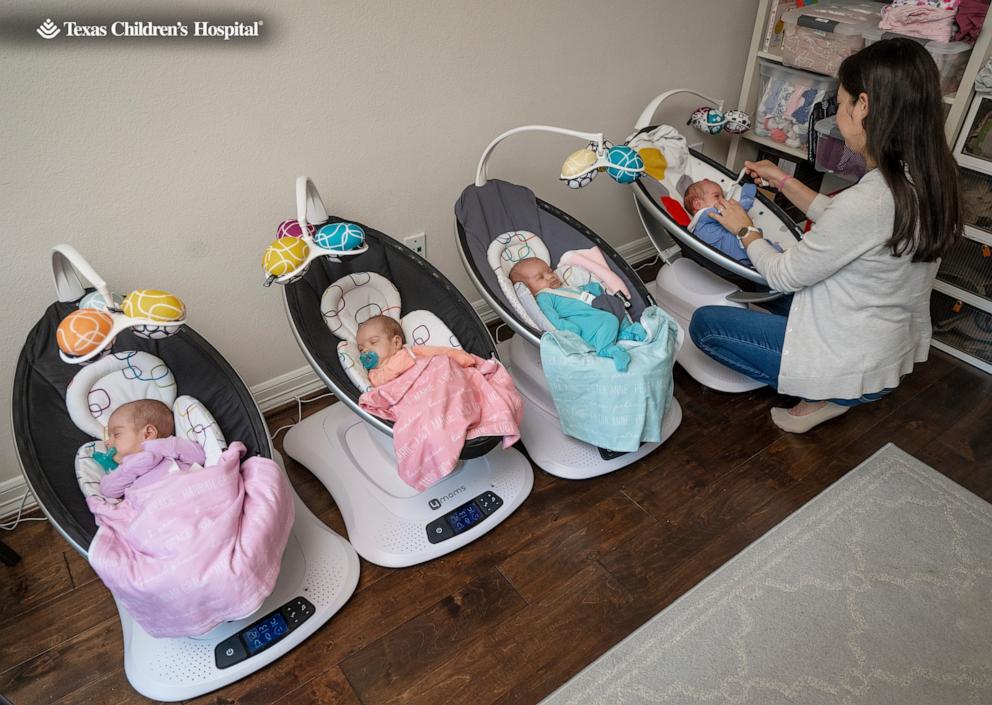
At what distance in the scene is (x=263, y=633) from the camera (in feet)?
5.10

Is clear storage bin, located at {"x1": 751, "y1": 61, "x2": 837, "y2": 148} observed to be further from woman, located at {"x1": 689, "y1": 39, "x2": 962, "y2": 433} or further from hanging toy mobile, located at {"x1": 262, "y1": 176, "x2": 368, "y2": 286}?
hanging toy mobile, located at {"x1": 262, "y1": 176, "x2": 368, "y2": 286}

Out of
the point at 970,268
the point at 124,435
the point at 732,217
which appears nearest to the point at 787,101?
the point at 732,217

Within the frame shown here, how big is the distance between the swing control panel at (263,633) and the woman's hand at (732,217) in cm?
171

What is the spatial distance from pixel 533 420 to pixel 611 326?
1.34 ft

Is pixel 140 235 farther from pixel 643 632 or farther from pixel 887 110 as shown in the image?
pixel 887 110

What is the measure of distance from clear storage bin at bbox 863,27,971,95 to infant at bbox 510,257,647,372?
1.25 m

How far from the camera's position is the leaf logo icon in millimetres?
1433

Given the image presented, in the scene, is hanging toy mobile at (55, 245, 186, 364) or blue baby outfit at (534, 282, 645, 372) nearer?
hanging toy mobile at (55, 245, 186, 364)

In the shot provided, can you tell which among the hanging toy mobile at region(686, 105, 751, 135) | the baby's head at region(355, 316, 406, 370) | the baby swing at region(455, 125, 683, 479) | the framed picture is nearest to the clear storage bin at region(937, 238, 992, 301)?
the framed picture

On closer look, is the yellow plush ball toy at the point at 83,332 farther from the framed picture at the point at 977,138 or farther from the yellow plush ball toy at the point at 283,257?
the framed picture at the point at 977,138

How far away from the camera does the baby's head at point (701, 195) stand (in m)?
2.45

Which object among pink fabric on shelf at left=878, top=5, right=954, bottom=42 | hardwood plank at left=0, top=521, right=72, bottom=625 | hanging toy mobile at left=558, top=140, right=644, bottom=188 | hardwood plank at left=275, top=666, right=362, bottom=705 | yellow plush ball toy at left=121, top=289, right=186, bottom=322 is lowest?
hardwood plank at left=275, top=666, right=362, bottom=705

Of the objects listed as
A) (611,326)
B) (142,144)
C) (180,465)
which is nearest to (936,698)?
(611,326)

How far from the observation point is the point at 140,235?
1759 millimetres
